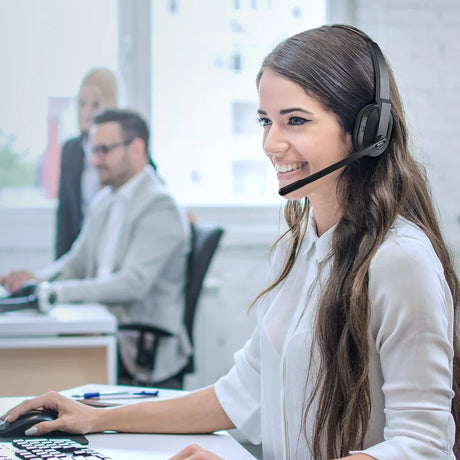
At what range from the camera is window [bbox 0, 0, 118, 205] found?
3391mm

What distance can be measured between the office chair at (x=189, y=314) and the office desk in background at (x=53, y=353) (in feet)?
1.35

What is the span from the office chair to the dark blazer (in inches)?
38.4

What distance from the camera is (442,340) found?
79 cm

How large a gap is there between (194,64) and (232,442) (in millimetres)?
2811

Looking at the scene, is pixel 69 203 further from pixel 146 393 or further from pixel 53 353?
pixel 146 393

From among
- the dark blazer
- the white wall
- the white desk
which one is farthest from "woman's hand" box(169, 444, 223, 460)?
the white wall

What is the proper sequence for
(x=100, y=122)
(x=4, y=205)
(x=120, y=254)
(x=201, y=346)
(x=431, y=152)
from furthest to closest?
(x=431, y=152) < (x=4, y=205) < (x=201, y=346) < (x=100, y=122) < (x=120, y=254)

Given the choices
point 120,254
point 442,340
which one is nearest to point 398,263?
point 442,340

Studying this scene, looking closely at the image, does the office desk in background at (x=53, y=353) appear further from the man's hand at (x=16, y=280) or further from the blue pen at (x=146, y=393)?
the blue pen at (x=146, y=393)

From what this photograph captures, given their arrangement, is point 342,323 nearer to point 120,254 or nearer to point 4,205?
point 120,254

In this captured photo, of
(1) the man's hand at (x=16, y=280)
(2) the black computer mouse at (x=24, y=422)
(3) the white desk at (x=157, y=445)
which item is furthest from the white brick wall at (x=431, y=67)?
(2) the black computer mouse at (x=24, y=422)

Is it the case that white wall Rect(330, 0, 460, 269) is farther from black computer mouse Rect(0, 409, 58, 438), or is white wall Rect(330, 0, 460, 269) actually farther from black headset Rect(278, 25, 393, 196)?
black computer mouse Rect(0, 409, 58, 438)

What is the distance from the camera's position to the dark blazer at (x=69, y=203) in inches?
126

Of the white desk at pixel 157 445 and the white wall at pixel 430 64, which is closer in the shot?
the white desk at pixel 157 445
